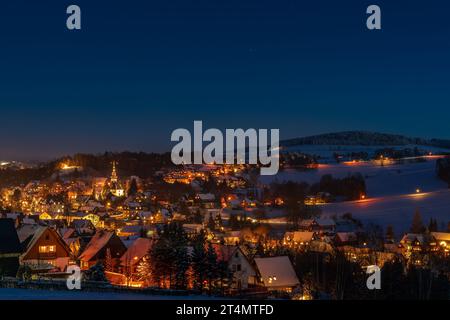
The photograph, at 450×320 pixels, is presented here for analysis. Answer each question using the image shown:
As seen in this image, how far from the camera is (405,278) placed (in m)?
25.8

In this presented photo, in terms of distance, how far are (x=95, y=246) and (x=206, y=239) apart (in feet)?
41.8

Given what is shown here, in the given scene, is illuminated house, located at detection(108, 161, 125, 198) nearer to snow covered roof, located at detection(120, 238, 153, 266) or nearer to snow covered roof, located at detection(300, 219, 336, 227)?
snow covered roof, located at detection(300, 219, 336, 227)

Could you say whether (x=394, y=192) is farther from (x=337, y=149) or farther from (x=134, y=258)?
(x=337, y=149)

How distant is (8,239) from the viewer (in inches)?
946

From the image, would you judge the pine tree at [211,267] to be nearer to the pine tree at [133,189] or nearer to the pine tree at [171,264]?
the pine tree at [171,264]

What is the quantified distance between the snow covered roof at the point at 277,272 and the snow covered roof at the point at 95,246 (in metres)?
10.2

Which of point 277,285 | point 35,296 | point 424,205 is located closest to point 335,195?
point 424,205

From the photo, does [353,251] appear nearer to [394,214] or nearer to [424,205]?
[394,214]

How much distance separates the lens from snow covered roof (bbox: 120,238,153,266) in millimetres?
30438

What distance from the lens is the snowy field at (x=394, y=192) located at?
239 ft

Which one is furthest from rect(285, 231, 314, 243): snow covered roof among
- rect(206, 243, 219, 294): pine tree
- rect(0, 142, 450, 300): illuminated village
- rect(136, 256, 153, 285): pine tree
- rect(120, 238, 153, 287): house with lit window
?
rect(206, 243, 219, 294): pine tree

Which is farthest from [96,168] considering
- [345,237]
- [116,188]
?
[345,237]

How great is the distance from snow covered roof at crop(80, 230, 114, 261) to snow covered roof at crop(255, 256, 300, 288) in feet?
33.4

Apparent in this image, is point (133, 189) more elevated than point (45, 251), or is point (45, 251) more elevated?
point (45, 251)
